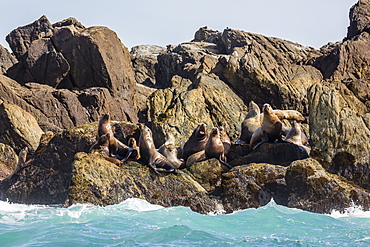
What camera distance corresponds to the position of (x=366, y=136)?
46.0 ft

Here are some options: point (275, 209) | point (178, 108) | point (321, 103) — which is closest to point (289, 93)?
point (178, 108)

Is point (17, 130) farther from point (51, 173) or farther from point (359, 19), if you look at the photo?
point (359, 19)

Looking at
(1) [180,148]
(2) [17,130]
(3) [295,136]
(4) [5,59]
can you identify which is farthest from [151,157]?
(4) [5,59]

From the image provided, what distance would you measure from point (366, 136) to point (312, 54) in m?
20.2

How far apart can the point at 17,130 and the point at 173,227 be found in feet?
45.7

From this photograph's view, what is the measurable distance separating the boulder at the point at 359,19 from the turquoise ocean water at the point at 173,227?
21775 millimetres

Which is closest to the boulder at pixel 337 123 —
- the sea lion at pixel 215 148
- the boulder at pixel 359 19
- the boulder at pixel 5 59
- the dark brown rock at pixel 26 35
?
the sea lion at pixel 215 148

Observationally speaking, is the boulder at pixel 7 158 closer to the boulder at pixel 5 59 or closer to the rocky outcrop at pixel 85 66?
the rocky outcrop at pixel 85 66

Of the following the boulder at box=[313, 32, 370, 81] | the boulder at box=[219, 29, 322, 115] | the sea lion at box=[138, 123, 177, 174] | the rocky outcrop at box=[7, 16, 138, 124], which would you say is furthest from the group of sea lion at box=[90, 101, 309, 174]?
the rocky outcrop at box=[7, 16, 138, 124]

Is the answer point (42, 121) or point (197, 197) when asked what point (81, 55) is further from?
point (197, 197)

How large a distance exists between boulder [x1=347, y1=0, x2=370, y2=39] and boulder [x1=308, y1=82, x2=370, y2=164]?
57.1ft

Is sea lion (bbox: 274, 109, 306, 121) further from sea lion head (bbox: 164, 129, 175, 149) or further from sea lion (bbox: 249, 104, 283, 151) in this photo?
sea lion (bbox: 249, 104, 283, 151)

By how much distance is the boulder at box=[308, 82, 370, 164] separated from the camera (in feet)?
45.8

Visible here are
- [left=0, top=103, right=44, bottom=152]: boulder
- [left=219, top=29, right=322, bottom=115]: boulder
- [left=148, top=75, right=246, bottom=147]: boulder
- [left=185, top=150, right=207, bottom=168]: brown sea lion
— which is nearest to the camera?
[left=185, top=150, right=207, bottom=168]: brown sea lion
